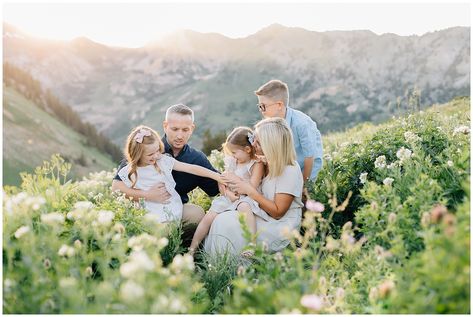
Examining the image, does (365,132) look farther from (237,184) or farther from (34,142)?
(34,142)

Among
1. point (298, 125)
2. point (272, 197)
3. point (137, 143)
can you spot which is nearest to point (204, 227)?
point (272, 197)

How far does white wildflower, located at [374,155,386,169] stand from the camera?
4895 mm

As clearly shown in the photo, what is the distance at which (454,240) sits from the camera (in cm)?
248

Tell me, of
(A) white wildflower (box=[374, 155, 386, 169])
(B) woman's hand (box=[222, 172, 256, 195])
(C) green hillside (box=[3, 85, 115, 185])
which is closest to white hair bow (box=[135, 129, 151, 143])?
(B) woman's hand (box=[222, 172, 256, 195])

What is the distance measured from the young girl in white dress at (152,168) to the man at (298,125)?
1.17 m

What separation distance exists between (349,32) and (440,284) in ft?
585

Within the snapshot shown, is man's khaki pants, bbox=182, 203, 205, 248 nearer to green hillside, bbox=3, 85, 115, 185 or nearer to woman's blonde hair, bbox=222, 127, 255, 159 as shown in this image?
woman's blonde hair, bbox=222, 127, 255, 159

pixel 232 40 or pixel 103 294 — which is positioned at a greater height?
pixel 232 40

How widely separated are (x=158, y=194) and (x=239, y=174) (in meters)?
0.95

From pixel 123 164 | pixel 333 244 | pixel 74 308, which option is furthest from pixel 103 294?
pixel 123 164

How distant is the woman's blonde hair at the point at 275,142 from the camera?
5277 millimetres

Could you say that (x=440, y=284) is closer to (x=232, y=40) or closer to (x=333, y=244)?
(x=333, y=244)

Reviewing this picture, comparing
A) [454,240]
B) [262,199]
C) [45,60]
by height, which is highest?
[45,60]

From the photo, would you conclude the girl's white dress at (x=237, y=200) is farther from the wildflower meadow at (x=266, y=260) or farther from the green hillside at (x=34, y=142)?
the green hillside at (x=34, y=142)
